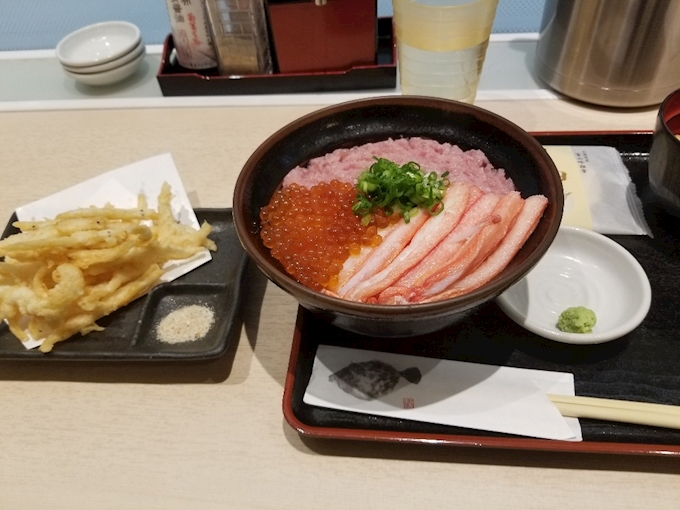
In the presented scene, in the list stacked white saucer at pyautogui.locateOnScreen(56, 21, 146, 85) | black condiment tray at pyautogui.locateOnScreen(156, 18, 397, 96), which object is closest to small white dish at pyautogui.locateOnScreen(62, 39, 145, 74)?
stacked white saucer at pyautogui.locateOnScreen(56, 21, 146, 85)

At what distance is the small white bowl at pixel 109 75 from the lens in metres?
1.87

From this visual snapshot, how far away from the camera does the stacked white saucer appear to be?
185cm

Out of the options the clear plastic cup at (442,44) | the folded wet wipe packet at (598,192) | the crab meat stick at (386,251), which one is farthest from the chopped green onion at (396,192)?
the clear plastic cup at (442,44)

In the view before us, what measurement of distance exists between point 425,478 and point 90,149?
1419 millimetres

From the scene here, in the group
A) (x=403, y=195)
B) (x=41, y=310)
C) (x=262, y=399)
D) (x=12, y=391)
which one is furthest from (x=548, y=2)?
(x=12, y=391)

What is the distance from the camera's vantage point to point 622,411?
3.05 feet

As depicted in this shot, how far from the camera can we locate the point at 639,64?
1530 millimetres

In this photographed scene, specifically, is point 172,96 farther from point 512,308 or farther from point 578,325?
point 578,325

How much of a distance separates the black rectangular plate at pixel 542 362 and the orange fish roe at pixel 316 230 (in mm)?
166

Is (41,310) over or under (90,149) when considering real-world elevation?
over

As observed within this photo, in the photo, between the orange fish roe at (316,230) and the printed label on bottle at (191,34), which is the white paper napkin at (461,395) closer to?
the orange fish roe at (316,230)

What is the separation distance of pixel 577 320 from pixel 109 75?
169cm

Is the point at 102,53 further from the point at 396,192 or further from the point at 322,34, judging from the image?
the point at 396,192

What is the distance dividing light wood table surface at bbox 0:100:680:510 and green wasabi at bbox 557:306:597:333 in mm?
237
